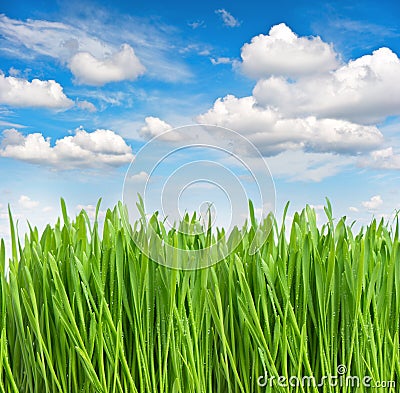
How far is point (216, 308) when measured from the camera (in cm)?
159

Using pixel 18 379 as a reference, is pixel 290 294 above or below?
above

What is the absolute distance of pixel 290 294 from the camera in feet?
5.45

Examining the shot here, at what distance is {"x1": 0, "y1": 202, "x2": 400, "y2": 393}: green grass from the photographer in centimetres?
155

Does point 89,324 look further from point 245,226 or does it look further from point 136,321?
point 245,226

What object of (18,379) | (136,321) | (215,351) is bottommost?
(18,379)

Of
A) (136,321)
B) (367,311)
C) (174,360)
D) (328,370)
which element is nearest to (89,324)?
(136,321)

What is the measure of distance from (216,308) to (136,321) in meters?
0.24

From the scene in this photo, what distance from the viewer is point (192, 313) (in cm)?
157

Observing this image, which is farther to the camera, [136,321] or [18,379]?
[18,379]

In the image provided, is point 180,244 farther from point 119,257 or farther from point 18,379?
point 18,379

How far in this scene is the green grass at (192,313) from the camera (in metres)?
1.55

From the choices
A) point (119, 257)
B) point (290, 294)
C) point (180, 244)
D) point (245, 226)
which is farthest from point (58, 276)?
point (290, 294)

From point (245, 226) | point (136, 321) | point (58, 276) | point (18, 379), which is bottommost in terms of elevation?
point (18, 379)

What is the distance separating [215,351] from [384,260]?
634mm
